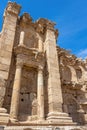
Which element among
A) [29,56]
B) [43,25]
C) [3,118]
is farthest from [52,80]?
[43,25]

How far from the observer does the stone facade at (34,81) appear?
25.0ft

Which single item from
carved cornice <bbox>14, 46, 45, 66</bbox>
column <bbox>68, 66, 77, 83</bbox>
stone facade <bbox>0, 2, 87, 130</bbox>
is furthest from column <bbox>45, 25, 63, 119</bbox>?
column <bbox>68, 66, 77, 83</bbox>

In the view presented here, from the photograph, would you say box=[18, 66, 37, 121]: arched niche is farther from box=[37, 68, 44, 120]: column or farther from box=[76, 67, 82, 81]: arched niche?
box=[76, 67, 82, 81]: arched niche

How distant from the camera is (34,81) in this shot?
9570mm

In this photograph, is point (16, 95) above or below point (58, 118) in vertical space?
above

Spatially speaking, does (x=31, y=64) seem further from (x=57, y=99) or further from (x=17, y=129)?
(x=17, y=129)

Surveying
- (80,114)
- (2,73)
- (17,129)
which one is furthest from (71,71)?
(17,129)

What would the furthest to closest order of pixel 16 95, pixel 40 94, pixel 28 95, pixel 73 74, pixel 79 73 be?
pixel 79 73 < pixel 73 74 < pixel 28 95 < pixel 40 94 < pixel 16 95

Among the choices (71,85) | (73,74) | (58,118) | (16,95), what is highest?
(73,74)

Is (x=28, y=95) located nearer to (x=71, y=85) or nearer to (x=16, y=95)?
(x=16, y=95)

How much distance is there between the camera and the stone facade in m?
7.62

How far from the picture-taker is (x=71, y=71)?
13820 mm

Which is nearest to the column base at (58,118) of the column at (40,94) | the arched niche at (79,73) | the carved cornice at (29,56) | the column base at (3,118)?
the column at (40,94)

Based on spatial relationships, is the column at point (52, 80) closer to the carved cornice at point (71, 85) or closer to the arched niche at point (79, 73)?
the carved cornice at point (71, 85)
